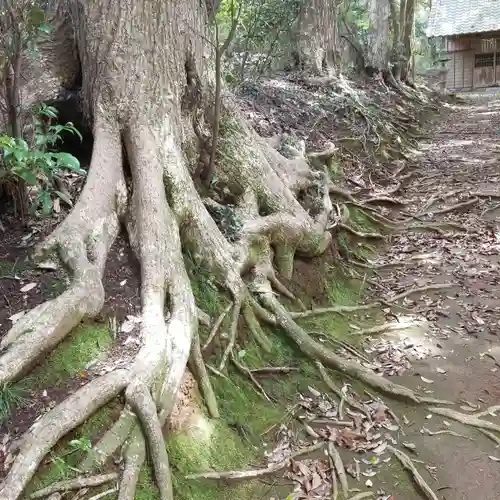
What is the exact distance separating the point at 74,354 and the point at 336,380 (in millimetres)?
2141

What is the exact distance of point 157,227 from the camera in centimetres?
449

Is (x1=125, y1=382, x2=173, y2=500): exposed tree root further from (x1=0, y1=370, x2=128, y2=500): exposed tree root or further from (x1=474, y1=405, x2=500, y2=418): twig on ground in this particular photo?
(x1=474, y1=405, x2=500, y2=418): twig on ground

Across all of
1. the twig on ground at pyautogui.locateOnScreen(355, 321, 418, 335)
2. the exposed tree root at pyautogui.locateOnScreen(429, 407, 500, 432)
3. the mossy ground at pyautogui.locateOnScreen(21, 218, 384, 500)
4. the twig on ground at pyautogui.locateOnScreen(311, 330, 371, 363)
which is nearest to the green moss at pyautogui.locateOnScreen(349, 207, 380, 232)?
the twig on ground at pyautogui.locateOnScreen(355, 321, 418, 335)

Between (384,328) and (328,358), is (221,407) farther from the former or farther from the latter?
(384,328)

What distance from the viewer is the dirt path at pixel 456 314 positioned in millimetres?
3809

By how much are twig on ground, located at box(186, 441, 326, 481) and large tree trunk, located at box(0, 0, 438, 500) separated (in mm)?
391

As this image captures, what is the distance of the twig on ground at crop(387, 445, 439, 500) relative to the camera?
3.52 metres

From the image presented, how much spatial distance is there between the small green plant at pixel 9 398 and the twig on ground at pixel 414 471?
2.42m

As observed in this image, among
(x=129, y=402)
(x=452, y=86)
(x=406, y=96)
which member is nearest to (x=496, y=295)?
(x=129, y=402)

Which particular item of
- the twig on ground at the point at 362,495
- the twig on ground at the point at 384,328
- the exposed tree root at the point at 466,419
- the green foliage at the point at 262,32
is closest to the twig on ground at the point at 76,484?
the twig on ground at the point at 362,495

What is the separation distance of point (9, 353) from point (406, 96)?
15.6 metres

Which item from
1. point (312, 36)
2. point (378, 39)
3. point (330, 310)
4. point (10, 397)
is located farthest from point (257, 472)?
point (378, 39)

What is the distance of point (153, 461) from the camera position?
10.3 ft

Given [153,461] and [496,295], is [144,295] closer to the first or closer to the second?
[153,461]
